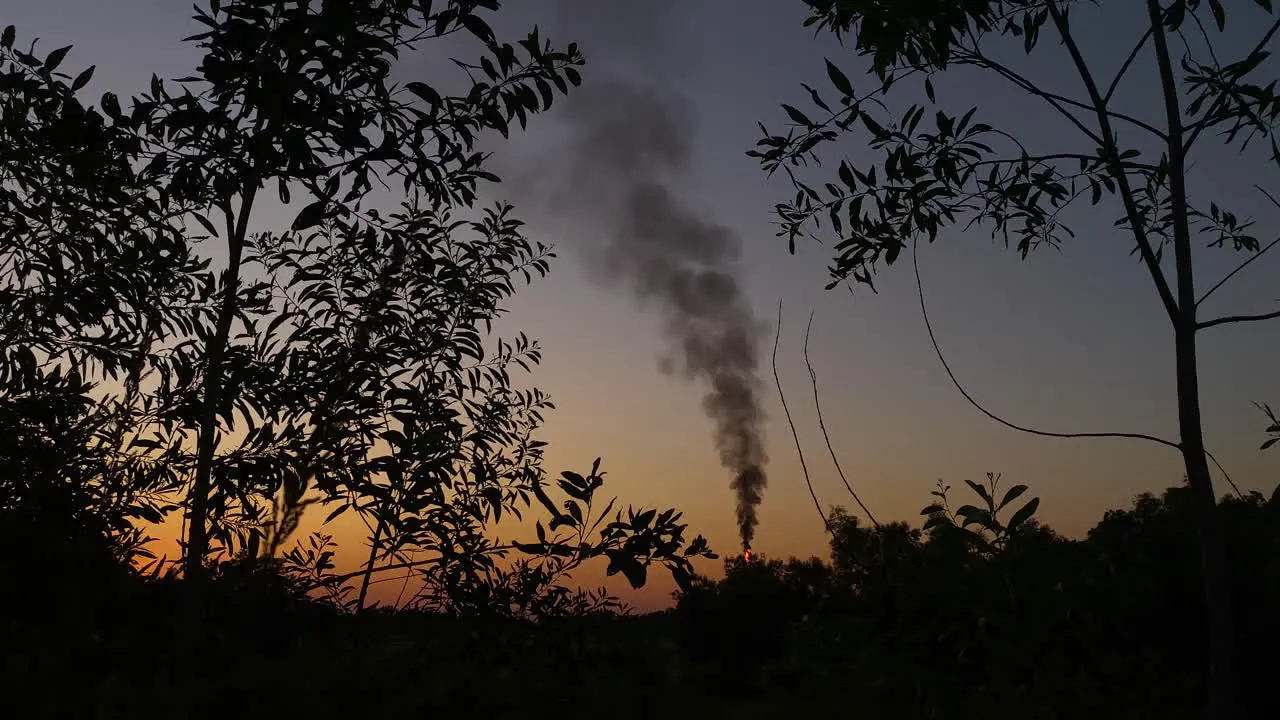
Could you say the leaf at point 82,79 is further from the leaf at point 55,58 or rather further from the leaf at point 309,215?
the leaf at point 309,215

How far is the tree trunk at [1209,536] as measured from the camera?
462 cm

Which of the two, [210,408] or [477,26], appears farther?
[210,408]

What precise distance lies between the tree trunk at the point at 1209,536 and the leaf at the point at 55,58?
609 centimetres

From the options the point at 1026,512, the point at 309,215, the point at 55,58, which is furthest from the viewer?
the point at 55,58

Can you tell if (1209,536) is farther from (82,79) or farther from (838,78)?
(82,79)

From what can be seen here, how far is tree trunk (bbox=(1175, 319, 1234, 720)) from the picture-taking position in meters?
4.62

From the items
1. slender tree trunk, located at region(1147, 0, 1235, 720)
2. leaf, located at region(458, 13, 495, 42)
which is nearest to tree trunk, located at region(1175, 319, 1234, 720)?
slender tree trunk, located at region(1147, 0, 1235, 720)

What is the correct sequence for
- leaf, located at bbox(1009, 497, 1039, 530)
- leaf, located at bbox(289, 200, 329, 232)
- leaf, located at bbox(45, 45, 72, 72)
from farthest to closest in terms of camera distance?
leaf, located at bbox(45, 45, 72, 72) < leaf, located at bbox(1009, 497, 1039, 530) < leaf, located at bbox(289, 200, 329, 232)

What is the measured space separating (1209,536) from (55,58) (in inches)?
253

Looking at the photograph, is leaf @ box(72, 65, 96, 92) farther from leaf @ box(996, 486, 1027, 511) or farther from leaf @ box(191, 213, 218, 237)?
leaf @ box(996, 486, 1027, 511)

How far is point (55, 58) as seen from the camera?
5.02 metres

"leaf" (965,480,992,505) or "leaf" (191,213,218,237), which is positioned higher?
"leaf" (191,213,218,237)

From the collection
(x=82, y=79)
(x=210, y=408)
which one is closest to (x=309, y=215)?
(x=210, y=408)

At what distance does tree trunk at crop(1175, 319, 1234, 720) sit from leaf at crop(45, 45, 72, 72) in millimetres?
6095
